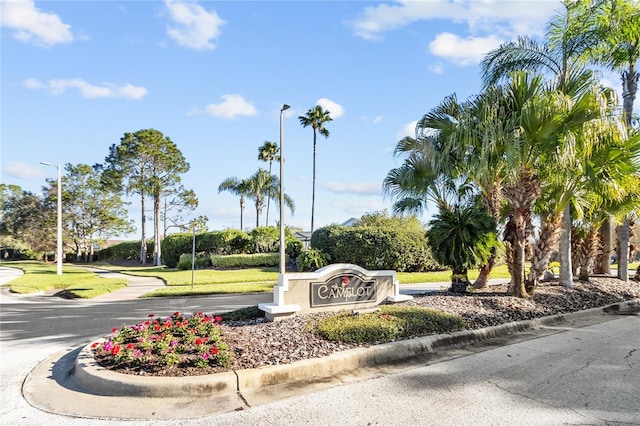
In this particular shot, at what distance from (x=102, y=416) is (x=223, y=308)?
283 inches

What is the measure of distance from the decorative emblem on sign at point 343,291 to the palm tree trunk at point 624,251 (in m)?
10.4

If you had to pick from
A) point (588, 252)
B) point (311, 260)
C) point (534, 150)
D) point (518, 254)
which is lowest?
point (311, 260)

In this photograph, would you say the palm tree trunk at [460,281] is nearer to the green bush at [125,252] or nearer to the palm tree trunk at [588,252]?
the palm tree trunk at [588,252]

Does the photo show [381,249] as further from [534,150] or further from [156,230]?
[156,230]

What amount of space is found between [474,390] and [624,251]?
1238cm

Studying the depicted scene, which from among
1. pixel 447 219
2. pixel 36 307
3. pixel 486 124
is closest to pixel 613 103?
pixel 486 124

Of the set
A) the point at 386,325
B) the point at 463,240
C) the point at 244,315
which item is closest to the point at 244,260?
the point at 463,240

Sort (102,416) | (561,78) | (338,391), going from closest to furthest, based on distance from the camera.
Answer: (102,416)
(338,391)
(561,78)

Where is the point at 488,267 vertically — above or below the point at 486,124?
below

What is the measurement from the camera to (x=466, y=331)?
669cm

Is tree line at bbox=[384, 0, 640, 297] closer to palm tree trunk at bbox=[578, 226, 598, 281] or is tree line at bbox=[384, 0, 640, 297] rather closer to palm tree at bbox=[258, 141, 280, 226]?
palm tree trunk at bbox=[578, 226, 598, 281]

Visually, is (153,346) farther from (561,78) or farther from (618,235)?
(618,235)

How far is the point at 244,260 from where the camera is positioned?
1082 inches

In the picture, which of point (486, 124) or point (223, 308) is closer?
point (486, 124)
